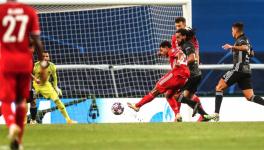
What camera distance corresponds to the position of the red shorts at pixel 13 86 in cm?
898

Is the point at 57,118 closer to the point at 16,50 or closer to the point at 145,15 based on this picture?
the point at 145,15

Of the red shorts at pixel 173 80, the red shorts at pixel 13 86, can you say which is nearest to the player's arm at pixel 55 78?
the red shorts at pixel 173 80

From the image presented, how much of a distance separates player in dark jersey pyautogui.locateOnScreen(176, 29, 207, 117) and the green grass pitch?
1.94 m

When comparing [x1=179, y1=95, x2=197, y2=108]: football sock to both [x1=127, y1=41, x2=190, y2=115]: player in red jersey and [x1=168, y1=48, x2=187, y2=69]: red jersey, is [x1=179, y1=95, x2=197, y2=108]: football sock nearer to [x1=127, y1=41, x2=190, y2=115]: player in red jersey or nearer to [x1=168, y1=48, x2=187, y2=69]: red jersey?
[x1=127, y1=41, x2=190, y2=115]: player in red jersey

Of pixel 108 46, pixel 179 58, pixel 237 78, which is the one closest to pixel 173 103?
pixel 179 58

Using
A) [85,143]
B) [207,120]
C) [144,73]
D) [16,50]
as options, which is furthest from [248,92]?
[16,50]

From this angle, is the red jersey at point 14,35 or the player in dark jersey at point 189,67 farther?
the player in dark jersey at point 189,67

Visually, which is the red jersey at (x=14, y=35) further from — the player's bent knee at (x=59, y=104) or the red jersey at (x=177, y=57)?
the player's bent knee at (x=59, y=104)

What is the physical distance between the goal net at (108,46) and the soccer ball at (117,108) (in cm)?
78

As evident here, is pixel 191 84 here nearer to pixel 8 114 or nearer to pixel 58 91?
pixel 58 91

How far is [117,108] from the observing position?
18297mm

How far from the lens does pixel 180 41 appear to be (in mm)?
15828

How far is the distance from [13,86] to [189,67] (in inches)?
299

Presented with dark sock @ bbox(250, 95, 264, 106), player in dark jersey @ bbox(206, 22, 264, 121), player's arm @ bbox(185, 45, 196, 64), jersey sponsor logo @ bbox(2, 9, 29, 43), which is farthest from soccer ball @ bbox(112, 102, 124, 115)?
jersey sponsor logo @ bbox(2, 9, 29, 43)
